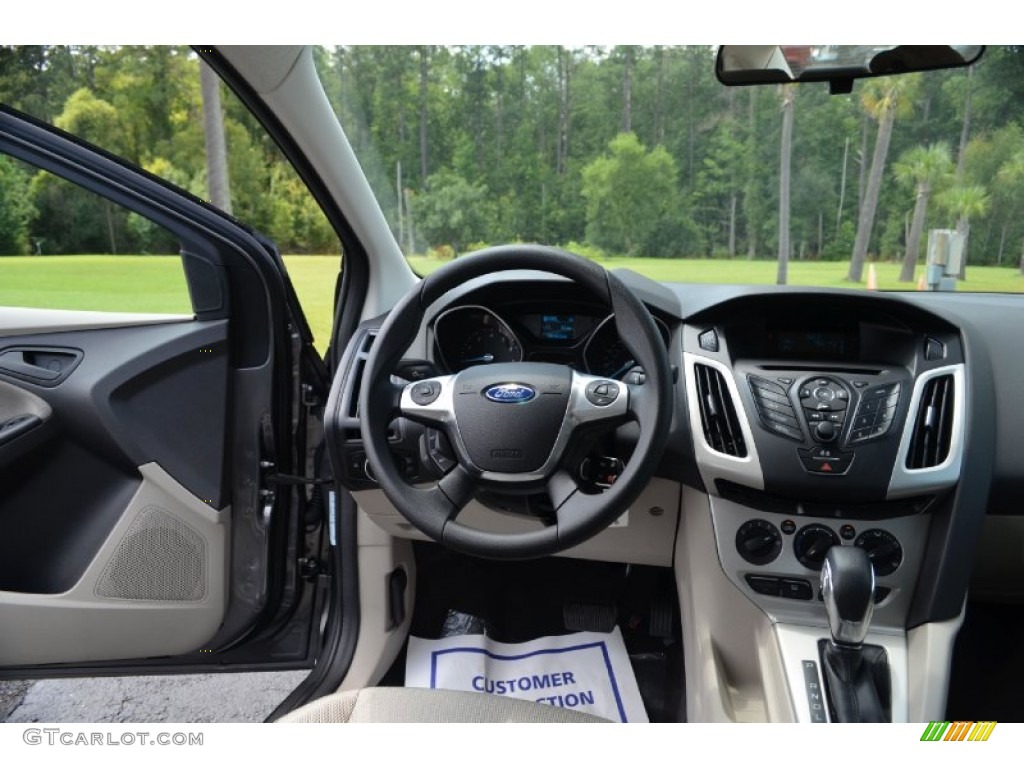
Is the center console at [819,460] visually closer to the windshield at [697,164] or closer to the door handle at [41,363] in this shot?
the windshield at [697,164]

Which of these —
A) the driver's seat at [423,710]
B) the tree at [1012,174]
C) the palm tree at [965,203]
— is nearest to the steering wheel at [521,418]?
the driver's seat at [423,710]

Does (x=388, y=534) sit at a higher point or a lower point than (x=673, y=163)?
lower

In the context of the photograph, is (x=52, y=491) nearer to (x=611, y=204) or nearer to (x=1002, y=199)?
(x=611, y=204)

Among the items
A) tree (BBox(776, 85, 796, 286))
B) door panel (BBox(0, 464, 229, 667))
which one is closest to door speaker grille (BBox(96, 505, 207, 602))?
door panel (BBox(0, 464, 229, 667))

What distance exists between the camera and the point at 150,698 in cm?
198

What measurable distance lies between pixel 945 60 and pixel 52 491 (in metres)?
2.29

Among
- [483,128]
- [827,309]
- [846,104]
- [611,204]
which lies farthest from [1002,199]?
[483,128]

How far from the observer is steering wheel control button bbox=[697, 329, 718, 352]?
65.6 inches

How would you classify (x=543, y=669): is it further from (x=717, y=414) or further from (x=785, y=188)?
(x=785, y=188)

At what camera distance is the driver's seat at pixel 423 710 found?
4.00ft

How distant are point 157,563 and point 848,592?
164cm

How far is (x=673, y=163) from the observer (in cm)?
192

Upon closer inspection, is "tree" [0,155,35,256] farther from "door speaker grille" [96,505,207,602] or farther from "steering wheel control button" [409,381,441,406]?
"steering wheel control button" [409,381,441,406]

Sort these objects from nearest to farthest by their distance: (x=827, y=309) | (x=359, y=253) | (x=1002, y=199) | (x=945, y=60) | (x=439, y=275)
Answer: (x=439, y=275) → (x=945, y=60) → (x=827, y=309) → (x=1002, y=199) → (x=359, y=253)
